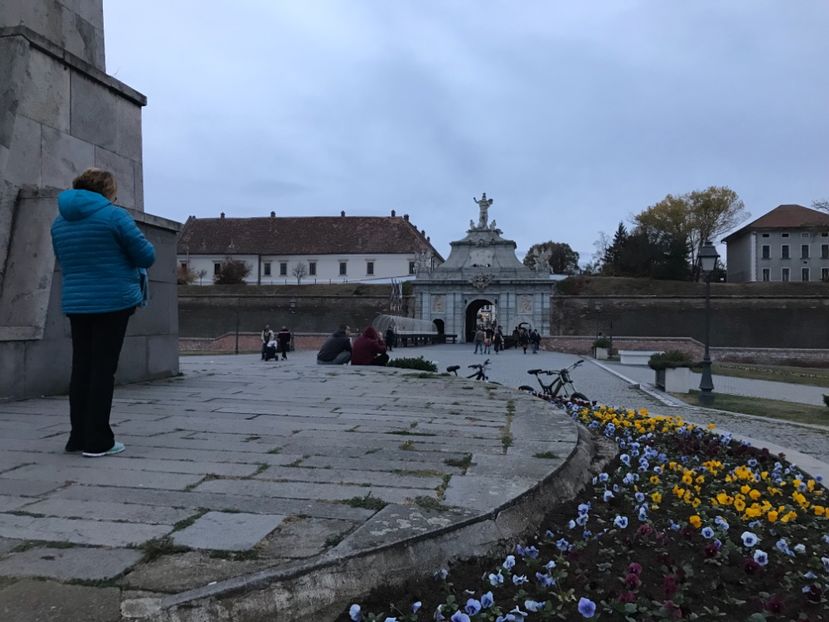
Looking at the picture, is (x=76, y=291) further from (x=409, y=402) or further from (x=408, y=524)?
(x=409, y=402)

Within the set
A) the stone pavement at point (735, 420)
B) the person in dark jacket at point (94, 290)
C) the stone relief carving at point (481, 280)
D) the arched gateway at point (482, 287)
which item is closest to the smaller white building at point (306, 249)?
the arched gateway at point (482, 287)

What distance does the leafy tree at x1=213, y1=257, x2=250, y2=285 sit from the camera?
66750 mm

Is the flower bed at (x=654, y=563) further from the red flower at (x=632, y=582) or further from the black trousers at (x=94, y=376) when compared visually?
the black trousers at (x=94, y=376)

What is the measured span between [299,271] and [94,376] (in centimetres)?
6904

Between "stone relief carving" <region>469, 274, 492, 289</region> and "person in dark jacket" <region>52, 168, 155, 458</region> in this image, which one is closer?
"person in dark jacket" <region>52, 168, 155, 458</region>

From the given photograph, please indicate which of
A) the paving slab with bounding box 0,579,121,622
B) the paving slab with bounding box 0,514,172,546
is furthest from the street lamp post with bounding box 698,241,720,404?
the paving slab with bounding box 0,579,121,622

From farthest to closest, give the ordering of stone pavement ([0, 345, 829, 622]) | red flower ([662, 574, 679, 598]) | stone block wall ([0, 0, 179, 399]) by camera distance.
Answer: stone block wall ([0, 0, 179, 399]), red flower ([662, 574, 679, 598]), stone pavement ([0, 345, 829, 622])

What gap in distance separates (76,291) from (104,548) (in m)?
2.07

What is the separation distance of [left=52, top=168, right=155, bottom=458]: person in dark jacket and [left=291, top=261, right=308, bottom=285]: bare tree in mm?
68115

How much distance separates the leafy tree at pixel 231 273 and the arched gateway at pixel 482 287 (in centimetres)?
2182

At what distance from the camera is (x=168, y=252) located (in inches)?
327

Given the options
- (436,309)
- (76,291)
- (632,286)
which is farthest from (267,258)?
(76,291)

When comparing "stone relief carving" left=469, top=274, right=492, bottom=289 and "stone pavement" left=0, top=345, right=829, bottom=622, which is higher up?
"stone relief carving" left=469, top=274, right=492, bottom=289

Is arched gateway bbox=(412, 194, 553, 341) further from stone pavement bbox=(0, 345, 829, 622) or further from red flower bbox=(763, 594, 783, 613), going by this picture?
red flower bbox=(763, 594, 783, 613)
